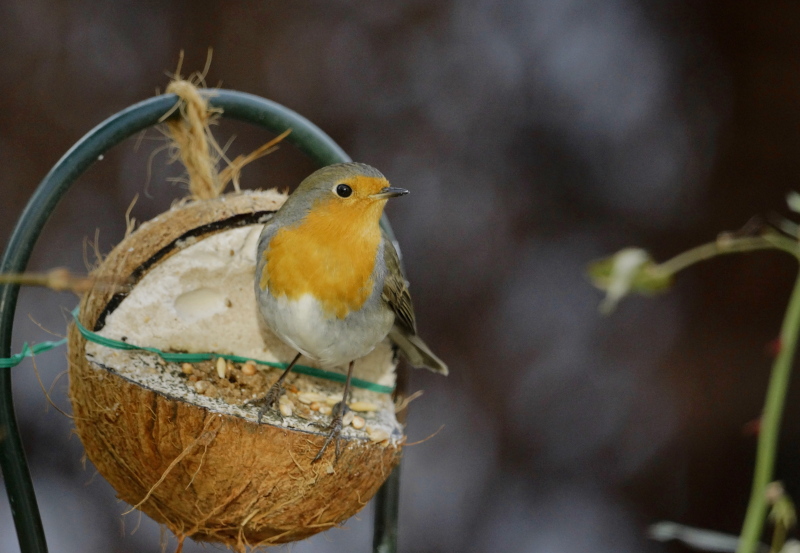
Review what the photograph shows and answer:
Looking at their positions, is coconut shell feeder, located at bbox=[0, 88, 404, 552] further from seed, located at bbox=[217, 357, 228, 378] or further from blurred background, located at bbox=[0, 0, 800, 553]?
blurred background, located at bbox=[0, 0, 800, 553]

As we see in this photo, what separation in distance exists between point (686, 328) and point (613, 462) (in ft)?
2.00

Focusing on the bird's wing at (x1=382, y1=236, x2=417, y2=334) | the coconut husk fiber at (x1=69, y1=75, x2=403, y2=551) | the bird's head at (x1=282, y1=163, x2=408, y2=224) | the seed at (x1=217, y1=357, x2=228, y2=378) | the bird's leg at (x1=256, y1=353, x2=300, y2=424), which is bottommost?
the coconut husk fiber at (x1=69, y1=75, x2=403, y2=551)

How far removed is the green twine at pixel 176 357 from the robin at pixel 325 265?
15 centimetres

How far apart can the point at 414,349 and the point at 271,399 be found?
42 centimetres

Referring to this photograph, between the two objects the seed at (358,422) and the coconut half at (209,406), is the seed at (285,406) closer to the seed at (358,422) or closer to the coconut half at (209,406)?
the coconut half at (209,406)

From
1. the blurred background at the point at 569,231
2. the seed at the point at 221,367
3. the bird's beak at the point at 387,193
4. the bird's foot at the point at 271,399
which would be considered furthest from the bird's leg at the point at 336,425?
Result: the blurred background at the point at 569,231

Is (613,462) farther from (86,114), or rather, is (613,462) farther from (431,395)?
(86,114)

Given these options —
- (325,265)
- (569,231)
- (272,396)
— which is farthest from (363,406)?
(569,231)

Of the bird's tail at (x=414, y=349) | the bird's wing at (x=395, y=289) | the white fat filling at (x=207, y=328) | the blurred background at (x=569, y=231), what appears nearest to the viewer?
the white fat filling at (x=207, y=328)

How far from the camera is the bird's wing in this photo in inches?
67.2

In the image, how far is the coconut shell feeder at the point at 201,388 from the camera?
53.9 inches

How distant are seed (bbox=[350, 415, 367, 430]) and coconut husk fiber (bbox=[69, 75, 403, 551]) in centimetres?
5

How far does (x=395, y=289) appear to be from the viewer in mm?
1725

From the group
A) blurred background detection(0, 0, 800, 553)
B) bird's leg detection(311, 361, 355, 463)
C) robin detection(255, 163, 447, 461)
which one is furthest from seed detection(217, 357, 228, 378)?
→ blurred background detection(0, 0, 800, 553)
